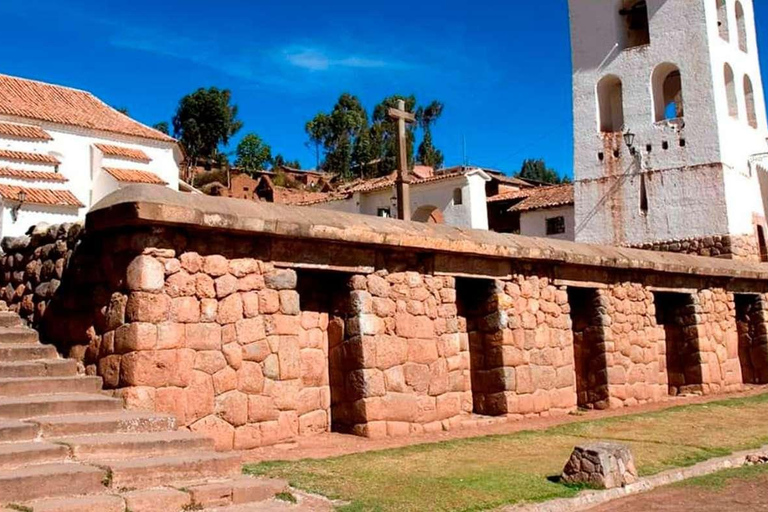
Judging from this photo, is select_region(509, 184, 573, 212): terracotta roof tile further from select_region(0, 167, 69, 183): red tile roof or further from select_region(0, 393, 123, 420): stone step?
select_region(0, 393, 123, 420): stone step

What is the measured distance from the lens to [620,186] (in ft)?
80.9

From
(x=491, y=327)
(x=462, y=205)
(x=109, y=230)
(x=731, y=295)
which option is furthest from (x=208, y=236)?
(x=462, y=205)

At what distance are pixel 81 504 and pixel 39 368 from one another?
245 centimetres

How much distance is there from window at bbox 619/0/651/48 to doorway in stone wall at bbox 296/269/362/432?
767 inches

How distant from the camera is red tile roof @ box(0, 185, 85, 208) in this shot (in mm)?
22000

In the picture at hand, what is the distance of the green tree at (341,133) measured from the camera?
6103 centimetres

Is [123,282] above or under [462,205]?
under

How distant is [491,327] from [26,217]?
16565 millimetres

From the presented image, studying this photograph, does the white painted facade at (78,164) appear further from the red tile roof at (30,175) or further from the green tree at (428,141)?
the green tree at (428,141)

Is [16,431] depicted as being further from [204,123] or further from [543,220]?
[204,123]

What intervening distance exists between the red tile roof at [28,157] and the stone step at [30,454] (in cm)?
2124

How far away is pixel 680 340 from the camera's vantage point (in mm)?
13805

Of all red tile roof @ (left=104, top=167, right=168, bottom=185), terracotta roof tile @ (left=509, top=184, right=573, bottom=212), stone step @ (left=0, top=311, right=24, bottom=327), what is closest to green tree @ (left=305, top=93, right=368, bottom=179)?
terracotta roof tile @ (left=509, top=184, right=573, bottom=212)

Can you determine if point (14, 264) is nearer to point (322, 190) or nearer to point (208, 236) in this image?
point (208, 236)
